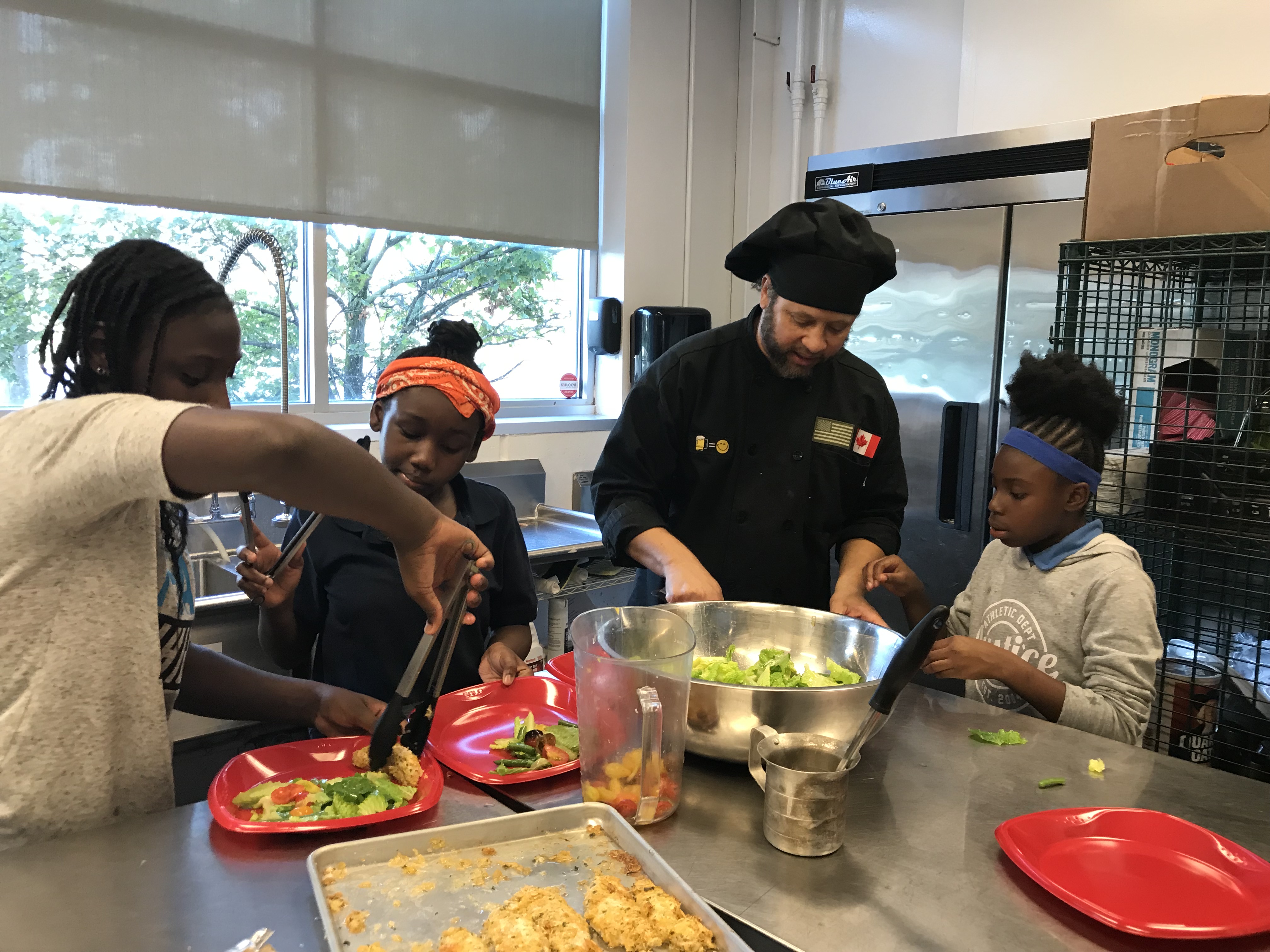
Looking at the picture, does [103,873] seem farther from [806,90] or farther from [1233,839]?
[806,90]

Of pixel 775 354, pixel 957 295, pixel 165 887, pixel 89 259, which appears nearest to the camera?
pixel 165 887

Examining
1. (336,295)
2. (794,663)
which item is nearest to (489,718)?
(794,663)

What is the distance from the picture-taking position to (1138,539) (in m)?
2.07

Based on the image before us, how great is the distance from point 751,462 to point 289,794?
49.2 inches

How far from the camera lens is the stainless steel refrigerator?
2881mm

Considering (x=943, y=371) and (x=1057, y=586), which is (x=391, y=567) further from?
(x=943, y=371)

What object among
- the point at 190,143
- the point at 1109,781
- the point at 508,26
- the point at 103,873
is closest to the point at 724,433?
the point at 1109,781

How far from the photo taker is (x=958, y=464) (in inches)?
123

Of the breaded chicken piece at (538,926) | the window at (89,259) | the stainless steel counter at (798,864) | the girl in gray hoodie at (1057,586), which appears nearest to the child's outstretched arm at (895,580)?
the girl in gray hoodie at (1057,586)

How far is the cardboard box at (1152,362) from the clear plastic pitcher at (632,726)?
1381 mm

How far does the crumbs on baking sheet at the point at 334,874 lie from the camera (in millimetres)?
903

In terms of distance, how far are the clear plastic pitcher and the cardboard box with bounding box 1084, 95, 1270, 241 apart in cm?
140

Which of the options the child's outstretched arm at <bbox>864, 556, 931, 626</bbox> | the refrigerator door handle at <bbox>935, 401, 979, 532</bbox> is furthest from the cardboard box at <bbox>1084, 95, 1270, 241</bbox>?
the refrigerator door handle at <bbox>935, 401, 979, 532</bbox>

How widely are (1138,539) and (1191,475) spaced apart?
0.64ft
